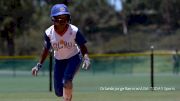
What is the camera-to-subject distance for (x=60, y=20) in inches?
370

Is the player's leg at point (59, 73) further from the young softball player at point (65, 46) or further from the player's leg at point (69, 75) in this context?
the player's leg at point (69, 75)

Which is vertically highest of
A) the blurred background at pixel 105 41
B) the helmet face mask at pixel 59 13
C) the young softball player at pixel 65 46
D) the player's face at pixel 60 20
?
the helmet face mask at pixel 59 13

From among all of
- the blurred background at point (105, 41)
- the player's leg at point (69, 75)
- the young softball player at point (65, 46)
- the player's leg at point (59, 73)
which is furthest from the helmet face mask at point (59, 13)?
the blurred background at point (105, 41)

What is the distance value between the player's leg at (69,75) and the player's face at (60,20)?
2.41 ft

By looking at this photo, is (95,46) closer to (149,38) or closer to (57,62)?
(149,38)

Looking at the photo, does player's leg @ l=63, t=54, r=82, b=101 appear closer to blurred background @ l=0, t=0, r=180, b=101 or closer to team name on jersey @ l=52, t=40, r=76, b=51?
team name on jersey @ l=52, t=40, r=76, b=51

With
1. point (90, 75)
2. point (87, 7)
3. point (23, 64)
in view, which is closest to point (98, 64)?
point (90, 75)

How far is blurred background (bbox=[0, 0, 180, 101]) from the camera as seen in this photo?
29.5 meters

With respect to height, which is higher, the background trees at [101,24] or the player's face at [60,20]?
the player's face at [60,20]

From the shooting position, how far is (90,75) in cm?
3475

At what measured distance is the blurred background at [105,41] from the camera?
29489mm

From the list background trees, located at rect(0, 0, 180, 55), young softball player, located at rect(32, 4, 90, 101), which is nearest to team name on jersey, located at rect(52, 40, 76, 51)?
young softball player, located at rect(32, 4, 90, 101)

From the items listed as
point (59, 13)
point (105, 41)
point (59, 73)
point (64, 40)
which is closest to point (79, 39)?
point (64, 40)

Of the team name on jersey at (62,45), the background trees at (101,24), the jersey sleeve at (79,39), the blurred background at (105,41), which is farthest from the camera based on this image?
the background trees at (101,24)
